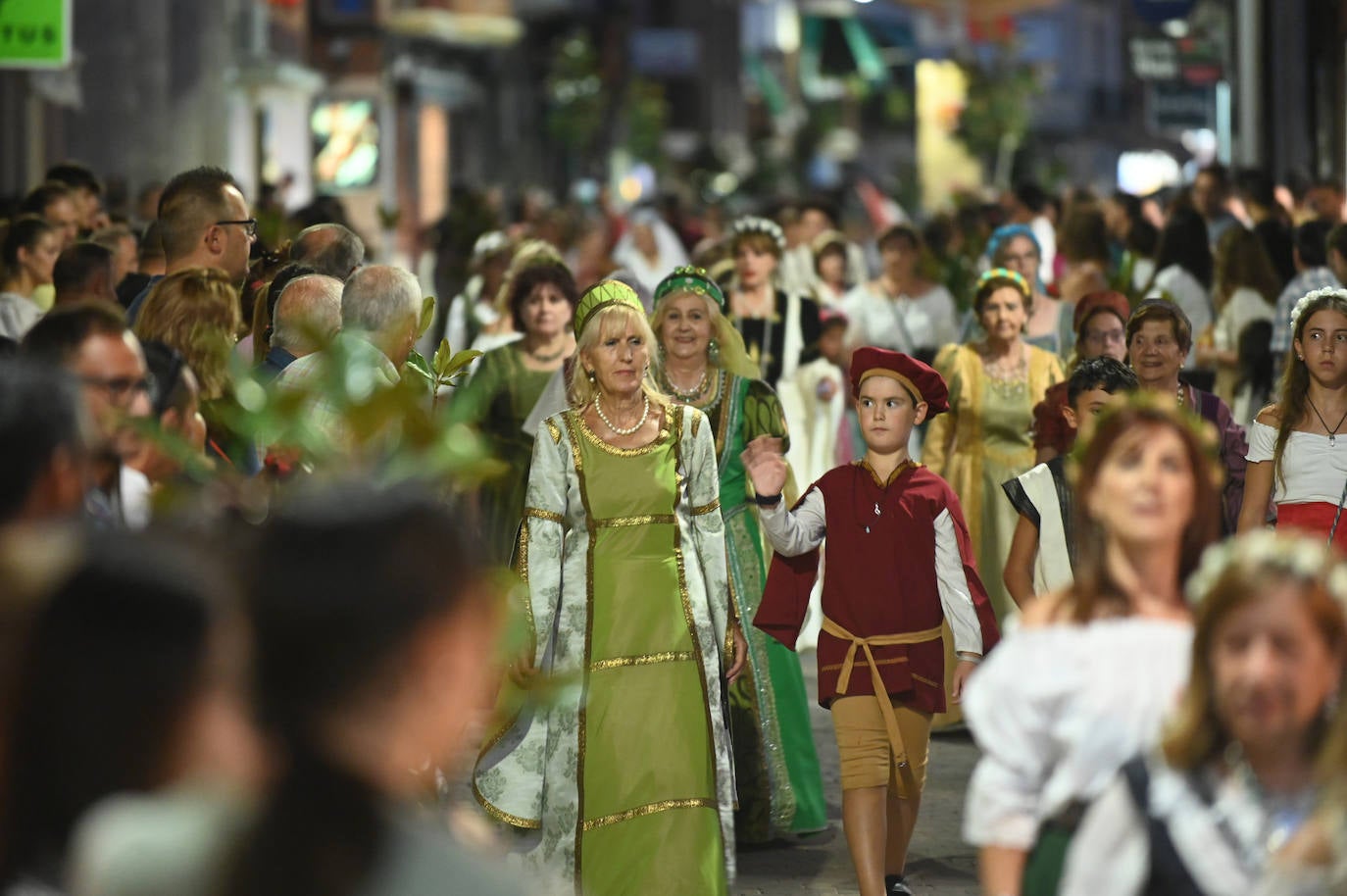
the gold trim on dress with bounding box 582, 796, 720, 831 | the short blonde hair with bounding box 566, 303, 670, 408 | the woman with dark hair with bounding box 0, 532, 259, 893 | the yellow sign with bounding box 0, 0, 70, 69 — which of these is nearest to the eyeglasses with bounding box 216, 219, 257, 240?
the short blonde hair with bounding box 566, 303, 670, 408

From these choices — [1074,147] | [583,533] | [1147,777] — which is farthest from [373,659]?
[1074,147]

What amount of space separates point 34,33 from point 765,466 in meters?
7.92

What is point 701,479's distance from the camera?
722 cm

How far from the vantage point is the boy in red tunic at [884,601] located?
703 cm

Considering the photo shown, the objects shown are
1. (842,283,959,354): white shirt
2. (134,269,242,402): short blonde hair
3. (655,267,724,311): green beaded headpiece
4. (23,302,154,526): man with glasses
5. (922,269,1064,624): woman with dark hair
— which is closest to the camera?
(23,302,154,526): man with glasses

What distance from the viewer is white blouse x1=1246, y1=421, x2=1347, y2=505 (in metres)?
7.64

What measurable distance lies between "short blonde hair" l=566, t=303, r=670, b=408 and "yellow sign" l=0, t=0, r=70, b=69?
7.05 m

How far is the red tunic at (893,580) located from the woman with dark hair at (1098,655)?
9.50 feet

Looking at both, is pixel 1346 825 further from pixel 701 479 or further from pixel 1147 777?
pixel 701 479

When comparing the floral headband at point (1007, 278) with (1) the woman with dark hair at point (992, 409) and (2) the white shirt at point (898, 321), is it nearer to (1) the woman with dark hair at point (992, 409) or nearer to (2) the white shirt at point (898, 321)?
(1) the woman with dark hair at point (992, 409)

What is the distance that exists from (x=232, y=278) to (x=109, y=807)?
6066 millimetres

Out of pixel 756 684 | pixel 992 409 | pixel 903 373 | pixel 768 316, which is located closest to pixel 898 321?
pixel 768 316

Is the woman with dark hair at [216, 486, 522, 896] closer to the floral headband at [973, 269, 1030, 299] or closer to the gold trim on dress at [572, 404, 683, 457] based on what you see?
the gold trim on dress at [572, 404, 683, 457]

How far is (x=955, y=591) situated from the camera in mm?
7070
